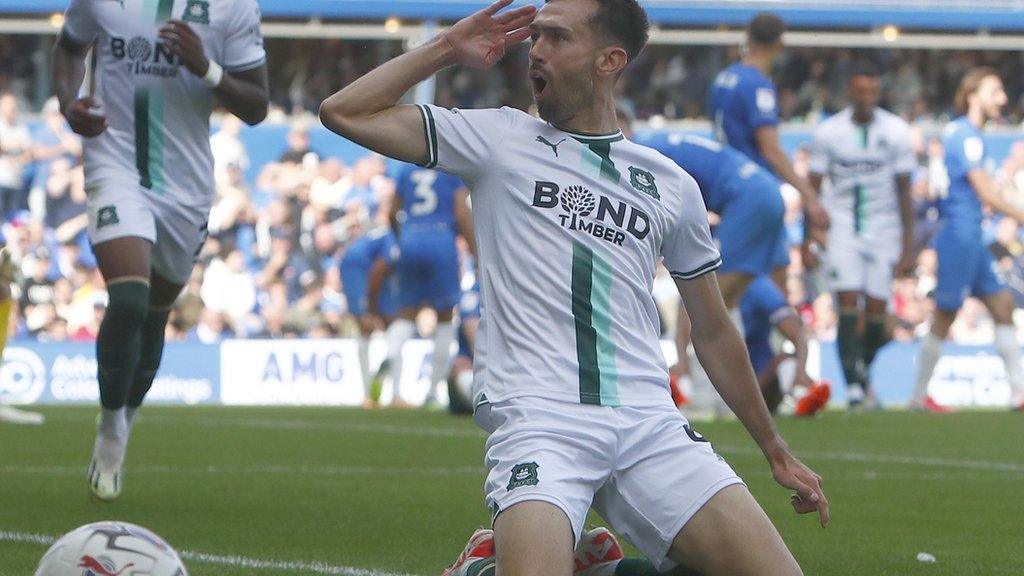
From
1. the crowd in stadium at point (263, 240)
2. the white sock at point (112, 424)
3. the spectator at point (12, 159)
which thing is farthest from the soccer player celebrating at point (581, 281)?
the spectator at point (12, 159)

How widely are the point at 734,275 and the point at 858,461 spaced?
2720 mm

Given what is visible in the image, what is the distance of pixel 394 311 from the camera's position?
18359 mm

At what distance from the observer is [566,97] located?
4.25 m

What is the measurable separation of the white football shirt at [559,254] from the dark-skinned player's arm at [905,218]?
33.9 ft

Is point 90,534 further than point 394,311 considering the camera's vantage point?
No

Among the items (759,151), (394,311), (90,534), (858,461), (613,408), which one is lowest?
(394,311)

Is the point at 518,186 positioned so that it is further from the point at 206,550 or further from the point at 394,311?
the point at 394,311

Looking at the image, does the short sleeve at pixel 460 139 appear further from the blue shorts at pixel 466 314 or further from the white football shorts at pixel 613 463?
the blue shorts at pixel 466 314

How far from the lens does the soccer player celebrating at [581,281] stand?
3998 mm

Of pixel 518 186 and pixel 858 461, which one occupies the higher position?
pixel 518 186

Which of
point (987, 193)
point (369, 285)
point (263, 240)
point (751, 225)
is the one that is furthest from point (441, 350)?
point (263, 240)

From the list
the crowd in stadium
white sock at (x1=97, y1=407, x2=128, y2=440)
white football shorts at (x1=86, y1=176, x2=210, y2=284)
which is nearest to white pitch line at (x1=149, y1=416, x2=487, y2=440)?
white football shorts at (x1=86, y1=176, x2=210, y2=284)

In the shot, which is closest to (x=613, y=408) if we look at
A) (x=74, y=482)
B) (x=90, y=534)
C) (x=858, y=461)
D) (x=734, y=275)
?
(x=90, y=534)

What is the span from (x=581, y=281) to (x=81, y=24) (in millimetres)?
3627
